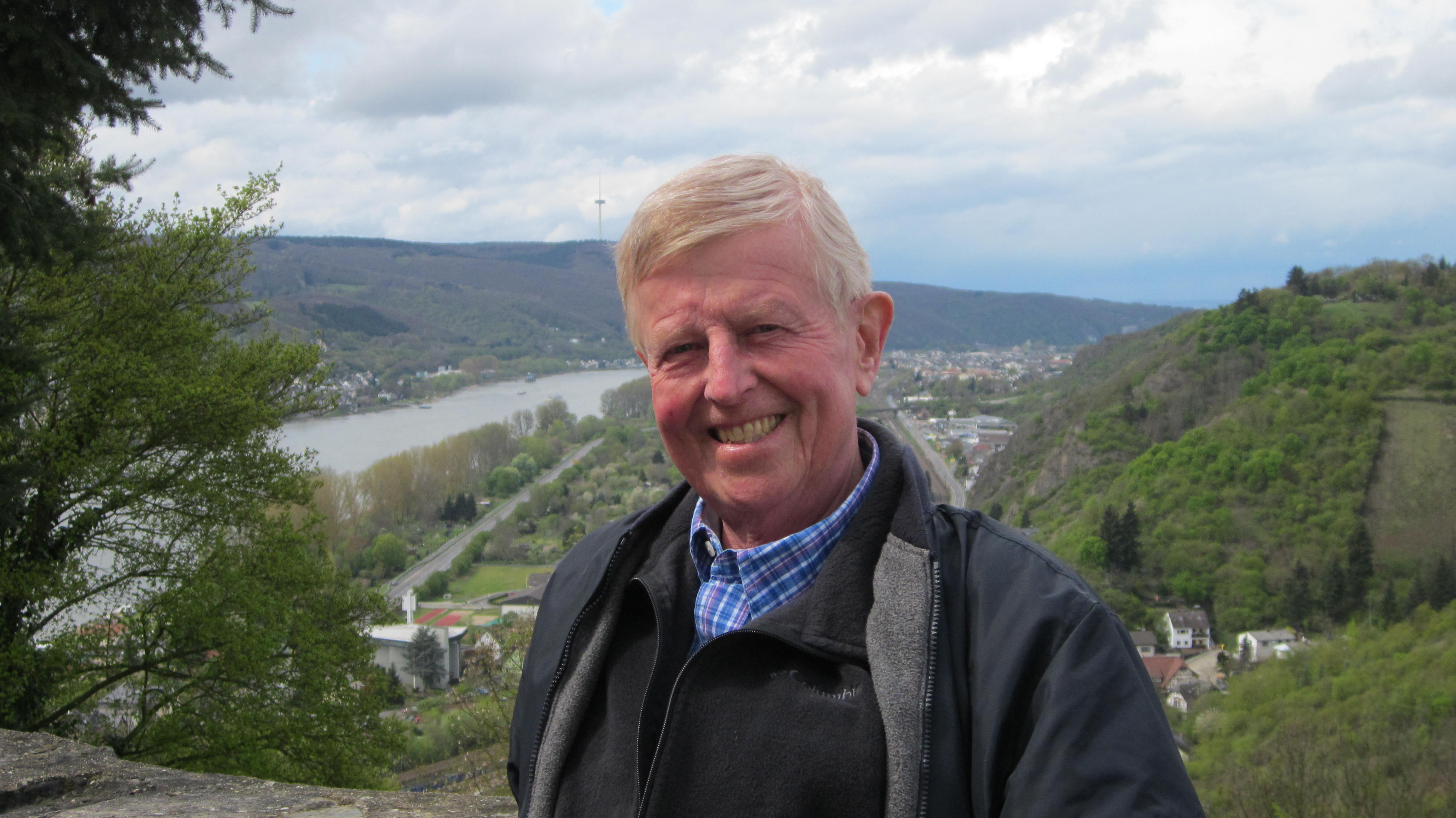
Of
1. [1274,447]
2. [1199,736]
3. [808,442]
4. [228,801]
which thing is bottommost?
[1199,736]

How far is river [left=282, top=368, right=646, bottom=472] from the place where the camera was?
44500mm

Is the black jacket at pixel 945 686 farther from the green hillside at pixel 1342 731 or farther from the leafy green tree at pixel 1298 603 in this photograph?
the leafy green tree at pixel 1298 603

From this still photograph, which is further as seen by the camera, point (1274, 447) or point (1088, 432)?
point (1088, 432)

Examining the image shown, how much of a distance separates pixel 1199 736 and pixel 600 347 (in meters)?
97.6

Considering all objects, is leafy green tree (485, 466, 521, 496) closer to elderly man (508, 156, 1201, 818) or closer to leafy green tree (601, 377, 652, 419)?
leafy green tree (601, 377, 652, 419)

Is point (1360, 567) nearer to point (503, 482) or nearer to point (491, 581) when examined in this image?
point (491, 581)

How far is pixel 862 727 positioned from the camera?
4.22 ft

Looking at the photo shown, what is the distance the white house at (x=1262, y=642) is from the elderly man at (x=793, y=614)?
2866 centimetres

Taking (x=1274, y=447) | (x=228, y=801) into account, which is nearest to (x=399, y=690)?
(x=228, y=801)

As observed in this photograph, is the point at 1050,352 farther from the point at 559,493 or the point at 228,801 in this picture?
the point at 228,801

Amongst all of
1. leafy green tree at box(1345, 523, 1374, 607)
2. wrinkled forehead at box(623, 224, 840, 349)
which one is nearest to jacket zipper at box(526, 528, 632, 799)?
wrinkled forehead at box(623, 224, 840, 349)

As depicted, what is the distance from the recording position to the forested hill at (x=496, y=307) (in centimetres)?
8294

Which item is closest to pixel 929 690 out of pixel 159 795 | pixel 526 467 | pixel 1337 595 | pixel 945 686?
pixel 945 686

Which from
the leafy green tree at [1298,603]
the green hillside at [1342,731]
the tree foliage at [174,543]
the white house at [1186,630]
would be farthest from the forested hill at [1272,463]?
the tree foliage at [174,543]
